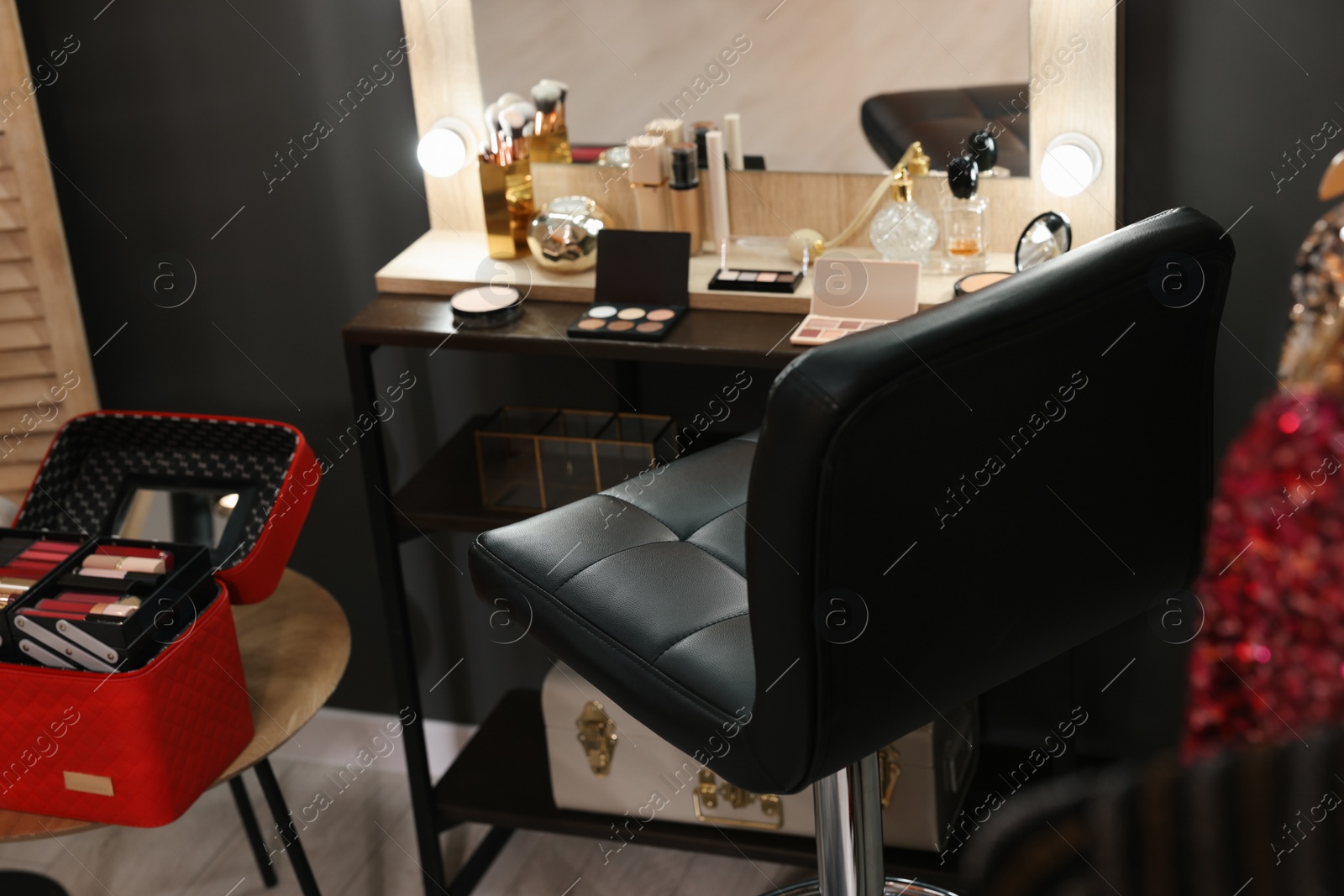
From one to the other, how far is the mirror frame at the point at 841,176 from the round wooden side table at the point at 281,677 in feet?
1.99

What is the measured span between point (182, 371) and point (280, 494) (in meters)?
0.71

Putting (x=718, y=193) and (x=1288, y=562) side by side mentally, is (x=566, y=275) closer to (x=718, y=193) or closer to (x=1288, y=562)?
(x=718, y=193)

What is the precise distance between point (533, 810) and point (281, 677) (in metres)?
0.48

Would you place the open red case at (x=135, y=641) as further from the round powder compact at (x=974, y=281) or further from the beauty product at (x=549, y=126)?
the round powder compact at (x=974, y=281)

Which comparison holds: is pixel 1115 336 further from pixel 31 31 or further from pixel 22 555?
pixel 31 31

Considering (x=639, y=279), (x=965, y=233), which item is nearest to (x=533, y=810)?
(x=639, y=279)

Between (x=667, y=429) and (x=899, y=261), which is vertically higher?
(x=899, y=261)

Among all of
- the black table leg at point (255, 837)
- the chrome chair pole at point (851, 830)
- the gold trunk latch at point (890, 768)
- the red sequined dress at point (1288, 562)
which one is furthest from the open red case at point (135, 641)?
the red sequined dress at point (1288, 562)

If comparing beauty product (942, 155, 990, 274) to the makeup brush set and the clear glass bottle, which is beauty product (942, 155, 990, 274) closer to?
the clear glass bottle

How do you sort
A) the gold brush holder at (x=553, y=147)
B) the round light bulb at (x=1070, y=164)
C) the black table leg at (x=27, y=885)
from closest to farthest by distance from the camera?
the round light bulb at (x=1070, y=164) → the gold brush holder at (x=553, y=147) → the black table leg at (x=27, y=885)

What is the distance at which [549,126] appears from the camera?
1.96m

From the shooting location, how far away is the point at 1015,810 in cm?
44

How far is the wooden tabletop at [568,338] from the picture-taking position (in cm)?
165

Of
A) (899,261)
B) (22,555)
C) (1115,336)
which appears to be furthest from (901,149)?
(22,555)
